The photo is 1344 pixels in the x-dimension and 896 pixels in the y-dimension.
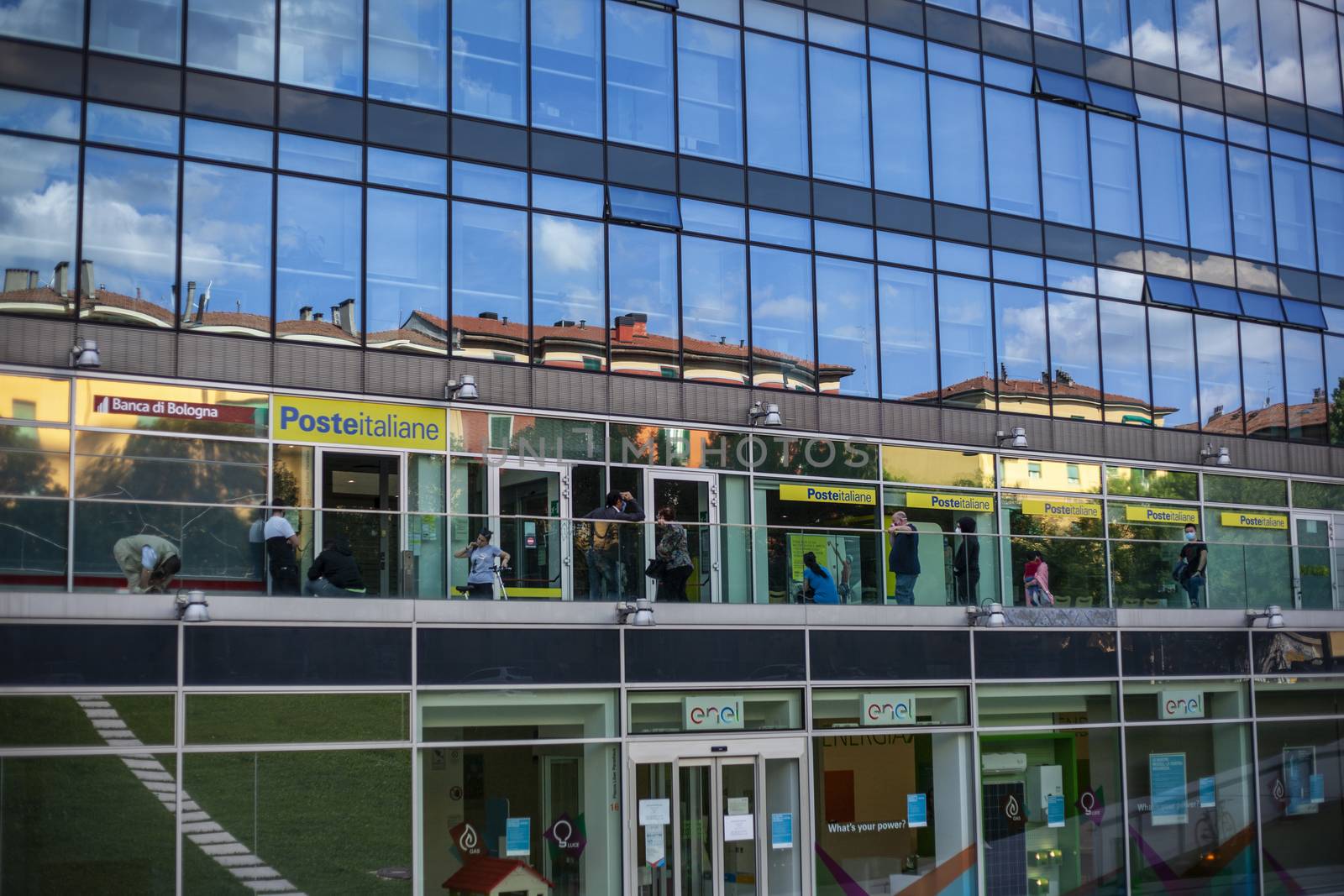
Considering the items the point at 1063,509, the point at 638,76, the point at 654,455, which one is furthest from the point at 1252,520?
the point at 638,76

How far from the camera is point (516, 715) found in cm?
1905

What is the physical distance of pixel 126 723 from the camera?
53.5 ft

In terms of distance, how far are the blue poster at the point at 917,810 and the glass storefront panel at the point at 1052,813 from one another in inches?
32.7

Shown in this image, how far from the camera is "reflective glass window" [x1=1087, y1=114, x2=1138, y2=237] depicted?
28203 mm

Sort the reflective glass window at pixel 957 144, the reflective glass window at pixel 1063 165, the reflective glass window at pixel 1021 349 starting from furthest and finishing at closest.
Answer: the reflective glass window at pixel 1063 165
the reflective glass window at pixel 1021 349
the reflective glass window at pixel 957 144

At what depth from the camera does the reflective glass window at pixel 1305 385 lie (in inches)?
1193

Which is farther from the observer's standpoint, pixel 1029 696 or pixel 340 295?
pixel 1029 696

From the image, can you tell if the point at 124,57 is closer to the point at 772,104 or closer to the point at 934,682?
the point at 772,104

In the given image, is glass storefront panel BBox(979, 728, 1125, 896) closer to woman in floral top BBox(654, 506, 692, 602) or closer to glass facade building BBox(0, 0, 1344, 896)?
glass facade building BBox(0, 0, 1344, 896)

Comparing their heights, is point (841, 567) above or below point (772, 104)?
below

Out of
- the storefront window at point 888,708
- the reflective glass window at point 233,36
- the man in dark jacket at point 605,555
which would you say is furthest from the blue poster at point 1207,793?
the reflective glass window at point 233,36

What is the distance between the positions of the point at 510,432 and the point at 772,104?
712 cm

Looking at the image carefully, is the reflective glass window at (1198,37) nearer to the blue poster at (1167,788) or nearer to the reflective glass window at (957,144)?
the reflective glass window at (957,144)

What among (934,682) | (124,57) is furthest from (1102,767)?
(124,57)
